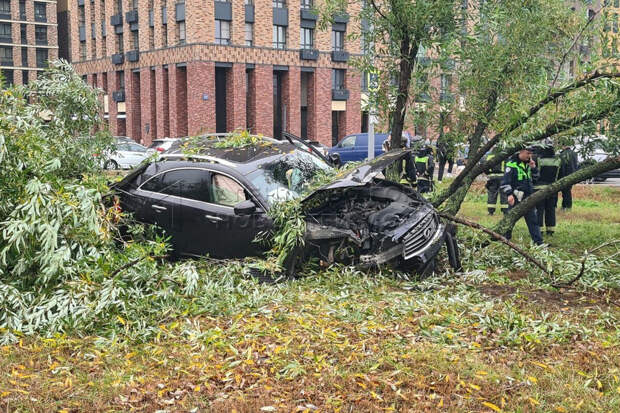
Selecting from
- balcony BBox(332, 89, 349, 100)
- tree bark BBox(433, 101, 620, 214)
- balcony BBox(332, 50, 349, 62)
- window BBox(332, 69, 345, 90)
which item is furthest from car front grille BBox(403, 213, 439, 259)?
window BBox(332, 69, 345, 90)

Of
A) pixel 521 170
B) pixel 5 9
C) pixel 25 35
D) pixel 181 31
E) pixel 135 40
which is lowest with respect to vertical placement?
pixel 521 170

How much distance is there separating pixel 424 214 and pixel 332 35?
147ft

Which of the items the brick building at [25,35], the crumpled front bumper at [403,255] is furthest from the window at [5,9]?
the crumpled front bumper at [403,255]

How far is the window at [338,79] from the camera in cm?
5178

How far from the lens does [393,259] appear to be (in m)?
7.86

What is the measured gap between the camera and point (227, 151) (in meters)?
9.32

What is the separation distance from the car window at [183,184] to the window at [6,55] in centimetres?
7189

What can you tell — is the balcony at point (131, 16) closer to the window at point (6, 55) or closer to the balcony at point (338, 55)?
the balcony at point (338, 55)

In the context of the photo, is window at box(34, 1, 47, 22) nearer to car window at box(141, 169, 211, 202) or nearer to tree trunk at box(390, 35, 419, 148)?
car window at box(141, 169, 211, 202)

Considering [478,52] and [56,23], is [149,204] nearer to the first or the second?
[478,52]

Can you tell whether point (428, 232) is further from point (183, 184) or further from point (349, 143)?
point (349, 143)

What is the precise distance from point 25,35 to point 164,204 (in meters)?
73.7

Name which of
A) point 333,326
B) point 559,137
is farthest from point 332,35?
point 333,326

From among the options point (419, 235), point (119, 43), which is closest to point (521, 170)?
point (419, 235)
